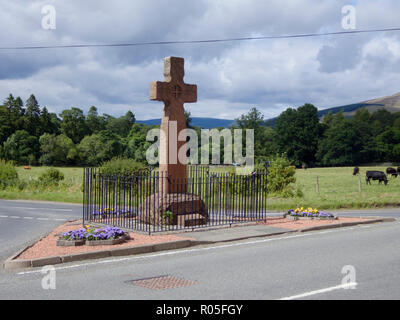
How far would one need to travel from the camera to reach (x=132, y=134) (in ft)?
346

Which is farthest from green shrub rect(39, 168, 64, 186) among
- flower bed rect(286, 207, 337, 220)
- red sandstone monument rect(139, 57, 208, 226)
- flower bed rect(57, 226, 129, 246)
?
flower bed rect(57, 226, 129, 246)

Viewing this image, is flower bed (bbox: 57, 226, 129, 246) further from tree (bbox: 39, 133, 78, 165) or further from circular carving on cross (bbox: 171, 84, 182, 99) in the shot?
tree (bbox: 39, 133, 78, 165)

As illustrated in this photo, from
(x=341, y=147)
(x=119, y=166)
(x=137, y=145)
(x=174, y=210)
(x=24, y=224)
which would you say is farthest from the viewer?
(x=137, y=145)

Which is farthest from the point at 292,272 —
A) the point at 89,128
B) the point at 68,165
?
the point at 89,128

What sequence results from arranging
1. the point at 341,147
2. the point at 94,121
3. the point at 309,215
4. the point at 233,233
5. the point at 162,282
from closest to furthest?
the point at 162,282 < the point at 233,233 < the point at 309,215 < the point at 341,147 < the point at 94,121

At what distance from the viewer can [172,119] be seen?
14.7 metres

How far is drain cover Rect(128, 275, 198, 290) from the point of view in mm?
7523

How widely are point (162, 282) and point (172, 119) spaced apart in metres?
7.64

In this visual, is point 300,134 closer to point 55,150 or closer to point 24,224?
point 55,150

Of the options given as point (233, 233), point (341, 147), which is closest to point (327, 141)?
point (341, 147)

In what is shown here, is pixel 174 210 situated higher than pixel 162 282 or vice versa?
pixel 174 210

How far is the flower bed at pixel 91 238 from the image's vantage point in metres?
11.0

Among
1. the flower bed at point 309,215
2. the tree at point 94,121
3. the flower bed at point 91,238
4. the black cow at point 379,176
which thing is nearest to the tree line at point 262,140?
the tree at point 94,121
